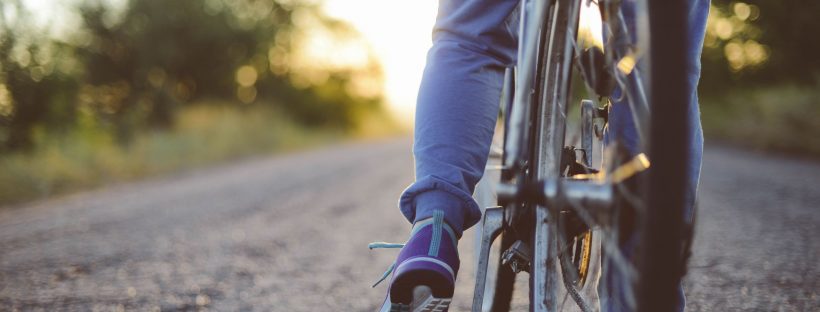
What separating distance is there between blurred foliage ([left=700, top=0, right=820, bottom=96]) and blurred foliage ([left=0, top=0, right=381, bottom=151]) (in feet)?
30.0

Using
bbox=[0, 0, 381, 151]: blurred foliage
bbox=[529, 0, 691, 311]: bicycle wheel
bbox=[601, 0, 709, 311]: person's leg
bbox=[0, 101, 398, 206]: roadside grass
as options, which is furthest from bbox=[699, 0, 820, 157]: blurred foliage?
bbox=[0, 0, 381, 151]: blurred foliage

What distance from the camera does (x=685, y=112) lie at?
0.63 m

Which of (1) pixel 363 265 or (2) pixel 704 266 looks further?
(1) pixel 363 265

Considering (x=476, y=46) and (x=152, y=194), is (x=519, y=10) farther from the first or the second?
(x=152, y=194)

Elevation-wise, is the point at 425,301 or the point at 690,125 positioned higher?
the point at 690,125

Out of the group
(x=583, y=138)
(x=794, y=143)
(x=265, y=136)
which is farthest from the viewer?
(x=265, y=136)

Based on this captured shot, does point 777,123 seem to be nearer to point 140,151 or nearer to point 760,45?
point 760,45

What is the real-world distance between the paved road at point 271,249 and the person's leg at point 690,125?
32.5 inches

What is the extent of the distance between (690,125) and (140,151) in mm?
8682

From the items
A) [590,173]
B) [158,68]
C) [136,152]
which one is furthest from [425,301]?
[158,68]

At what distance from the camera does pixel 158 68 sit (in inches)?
626

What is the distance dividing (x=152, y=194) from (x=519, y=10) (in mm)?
4756

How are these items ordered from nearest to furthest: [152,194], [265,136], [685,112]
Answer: [685,112] < [152,194] < [265,136]

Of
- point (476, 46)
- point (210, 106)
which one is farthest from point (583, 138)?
point (210, 106)
